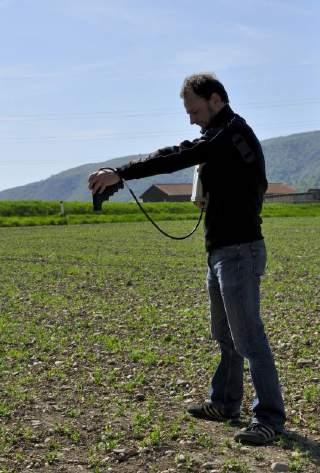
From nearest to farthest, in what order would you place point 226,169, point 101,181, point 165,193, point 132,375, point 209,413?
point 101,181
point 226,169
point 209,413
point 132,375
point 165,193

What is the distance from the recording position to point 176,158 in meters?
5.77

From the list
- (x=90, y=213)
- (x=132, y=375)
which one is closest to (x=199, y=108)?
(x=132, y=375)

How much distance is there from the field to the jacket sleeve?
2116 millimetres

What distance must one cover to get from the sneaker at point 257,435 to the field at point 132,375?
0.08 metres

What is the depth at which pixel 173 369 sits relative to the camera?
28.3 feet

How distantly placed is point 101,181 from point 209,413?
7.64 feet

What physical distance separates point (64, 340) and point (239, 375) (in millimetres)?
4441

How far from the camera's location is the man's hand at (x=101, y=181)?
5.77 metres

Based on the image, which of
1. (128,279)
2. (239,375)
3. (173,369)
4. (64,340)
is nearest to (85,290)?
(128,279)

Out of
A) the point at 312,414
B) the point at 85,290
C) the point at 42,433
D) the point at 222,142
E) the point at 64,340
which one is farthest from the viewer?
the point at 85,290

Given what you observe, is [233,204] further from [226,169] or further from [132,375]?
[132,375]

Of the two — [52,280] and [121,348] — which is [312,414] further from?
[52,280]

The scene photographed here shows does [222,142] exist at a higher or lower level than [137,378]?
higher

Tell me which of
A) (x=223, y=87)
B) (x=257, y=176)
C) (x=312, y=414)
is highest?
(x=223, y=87)
